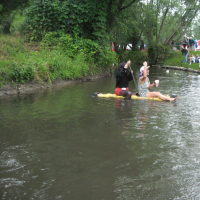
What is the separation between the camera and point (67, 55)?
17.0m

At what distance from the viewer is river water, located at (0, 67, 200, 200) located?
3824mm

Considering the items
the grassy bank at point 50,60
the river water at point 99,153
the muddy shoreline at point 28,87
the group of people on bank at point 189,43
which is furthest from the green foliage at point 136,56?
the river water at point 99,153

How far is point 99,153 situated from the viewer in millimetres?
5004

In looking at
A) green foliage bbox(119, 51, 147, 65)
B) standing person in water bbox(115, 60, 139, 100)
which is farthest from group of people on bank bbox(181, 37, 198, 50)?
standing person in water bbox(115, 60, 139, 100)

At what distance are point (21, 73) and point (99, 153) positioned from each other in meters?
8.36

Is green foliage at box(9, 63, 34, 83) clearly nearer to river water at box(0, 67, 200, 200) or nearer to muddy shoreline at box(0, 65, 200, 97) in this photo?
muddy shoreline at box(0, 65, 200, 97)

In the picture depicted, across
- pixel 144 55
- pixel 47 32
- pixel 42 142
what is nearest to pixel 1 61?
pixel 47 32

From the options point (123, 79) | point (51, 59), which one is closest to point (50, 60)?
point (51, 59)

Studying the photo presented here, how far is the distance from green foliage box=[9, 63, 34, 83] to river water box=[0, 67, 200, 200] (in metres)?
3.75

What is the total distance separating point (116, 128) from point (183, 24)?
3069cm

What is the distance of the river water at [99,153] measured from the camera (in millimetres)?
3824

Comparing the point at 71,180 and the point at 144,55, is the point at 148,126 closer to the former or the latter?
the point at 71,180

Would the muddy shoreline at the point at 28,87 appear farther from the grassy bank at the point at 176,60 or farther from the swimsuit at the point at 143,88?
the grassy bank at the point at 176,60

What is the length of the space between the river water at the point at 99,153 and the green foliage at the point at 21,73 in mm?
3747
